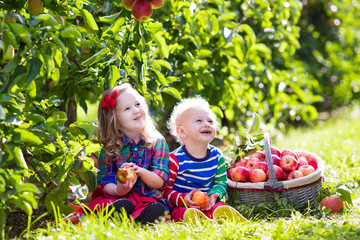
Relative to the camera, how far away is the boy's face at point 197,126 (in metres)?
2.83

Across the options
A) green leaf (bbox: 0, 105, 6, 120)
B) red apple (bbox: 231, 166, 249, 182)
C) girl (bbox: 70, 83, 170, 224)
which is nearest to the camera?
green leaf (bbox: 0, 105, 6, 120)

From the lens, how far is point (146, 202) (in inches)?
104

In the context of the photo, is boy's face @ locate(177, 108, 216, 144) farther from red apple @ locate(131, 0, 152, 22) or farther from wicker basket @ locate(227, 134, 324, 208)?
red apple @ locate(131, 0, 152, 22)

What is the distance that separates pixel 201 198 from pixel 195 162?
0.78ft

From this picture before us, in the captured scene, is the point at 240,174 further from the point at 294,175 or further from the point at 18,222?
the point at 18,222

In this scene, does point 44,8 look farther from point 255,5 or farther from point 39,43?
point 255,5

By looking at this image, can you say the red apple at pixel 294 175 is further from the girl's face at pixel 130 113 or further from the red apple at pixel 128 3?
the red apple at pixel 128 3

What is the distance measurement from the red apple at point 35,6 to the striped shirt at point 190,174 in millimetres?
1031

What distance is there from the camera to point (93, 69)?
9.04 feet

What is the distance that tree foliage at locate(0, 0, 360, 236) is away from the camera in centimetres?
→ 217

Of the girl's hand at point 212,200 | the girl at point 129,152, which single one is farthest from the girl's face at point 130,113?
the girl's hand at point 212,200

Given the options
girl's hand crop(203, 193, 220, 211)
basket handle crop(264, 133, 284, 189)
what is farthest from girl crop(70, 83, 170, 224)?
basket handle crop(264, 133, 284, 189)

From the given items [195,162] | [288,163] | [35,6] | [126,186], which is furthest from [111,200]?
[288,163]

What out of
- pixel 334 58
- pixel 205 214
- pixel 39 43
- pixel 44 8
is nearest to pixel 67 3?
pixel 44 8
